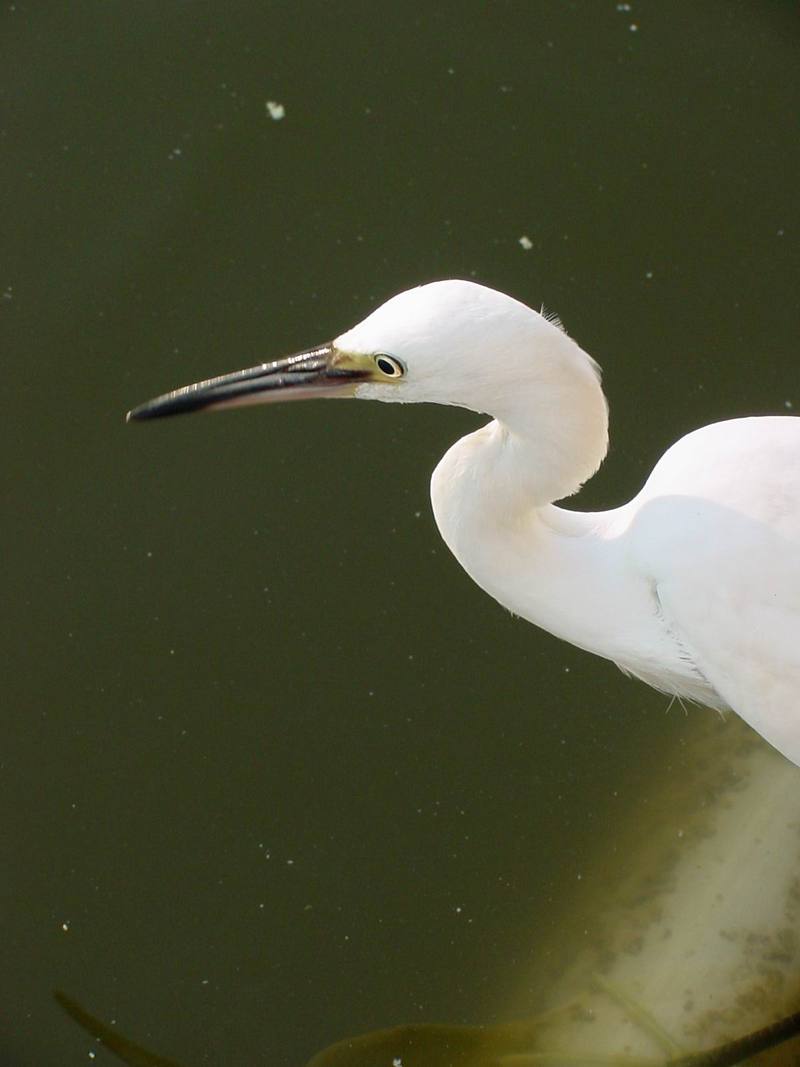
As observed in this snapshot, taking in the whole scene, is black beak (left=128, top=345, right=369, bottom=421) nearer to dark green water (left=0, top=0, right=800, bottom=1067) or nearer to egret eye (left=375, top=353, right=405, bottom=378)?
egret eye (left=375, top=353, right=405, bottom=378)

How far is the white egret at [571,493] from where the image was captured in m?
1.50

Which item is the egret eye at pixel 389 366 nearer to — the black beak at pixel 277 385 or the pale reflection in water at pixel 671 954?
the black beak at pixel 277 385

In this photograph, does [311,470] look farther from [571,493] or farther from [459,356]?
[459,356]

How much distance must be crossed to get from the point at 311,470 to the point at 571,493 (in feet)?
4.23

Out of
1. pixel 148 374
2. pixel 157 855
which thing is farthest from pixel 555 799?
pixel 148 374

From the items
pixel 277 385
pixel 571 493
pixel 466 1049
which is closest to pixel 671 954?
pixel 466 1049

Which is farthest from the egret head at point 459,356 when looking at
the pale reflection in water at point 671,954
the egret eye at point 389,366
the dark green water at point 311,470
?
the pale reflection in water at point 671,954

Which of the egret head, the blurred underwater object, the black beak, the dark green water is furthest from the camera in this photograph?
the dark green water

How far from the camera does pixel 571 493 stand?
5.76 ft

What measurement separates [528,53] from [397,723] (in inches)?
78.5

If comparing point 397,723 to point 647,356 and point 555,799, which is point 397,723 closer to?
point 555,799

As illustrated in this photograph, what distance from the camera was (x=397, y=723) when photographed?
9.04ft

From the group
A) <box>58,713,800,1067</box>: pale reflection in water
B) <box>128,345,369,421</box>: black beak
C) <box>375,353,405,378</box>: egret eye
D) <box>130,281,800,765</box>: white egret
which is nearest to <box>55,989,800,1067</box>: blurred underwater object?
<box>58,713,800,1067</box>: pale reflection in water

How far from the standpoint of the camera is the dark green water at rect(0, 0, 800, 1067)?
8.61ft
